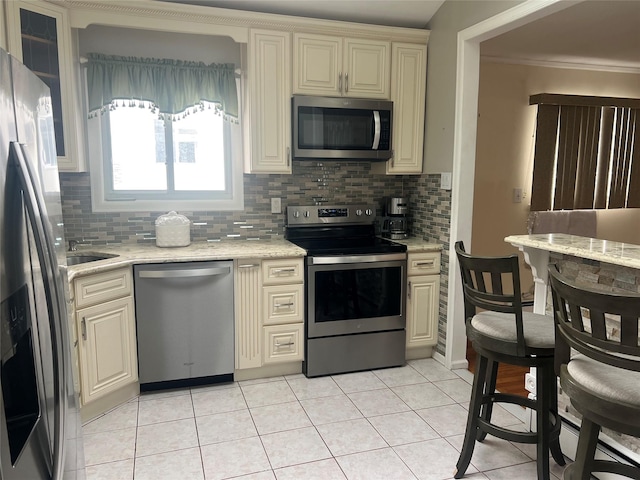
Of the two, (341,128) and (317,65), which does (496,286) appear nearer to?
(341,128)

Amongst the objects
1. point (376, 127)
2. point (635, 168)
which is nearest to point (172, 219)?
point (376, 127)

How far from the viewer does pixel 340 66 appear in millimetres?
3295

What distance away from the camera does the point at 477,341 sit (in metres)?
2.01

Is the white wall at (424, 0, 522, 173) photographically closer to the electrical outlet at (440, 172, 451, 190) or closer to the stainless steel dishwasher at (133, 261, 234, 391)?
the electrical outlet at (440, 172, 451, 190)

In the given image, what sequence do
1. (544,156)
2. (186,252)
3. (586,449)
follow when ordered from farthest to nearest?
1. (544,156)
2. (186,252)
3. (586,449)

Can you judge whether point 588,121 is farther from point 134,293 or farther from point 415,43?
point 134,293

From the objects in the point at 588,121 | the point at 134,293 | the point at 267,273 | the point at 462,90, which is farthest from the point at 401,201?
the point at 588,121

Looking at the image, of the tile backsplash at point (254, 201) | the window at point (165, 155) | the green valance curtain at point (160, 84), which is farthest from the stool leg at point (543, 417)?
the green valance curtain at point (160, 84)

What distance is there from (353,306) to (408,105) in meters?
1.49

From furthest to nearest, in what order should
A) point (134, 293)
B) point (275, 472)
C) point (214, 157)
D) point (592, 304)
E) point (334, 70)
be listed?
1. point (214, 157)
2. point (334, 70)
3. point (134, 293)
4. point (275, 472)
5. point (592, 304)

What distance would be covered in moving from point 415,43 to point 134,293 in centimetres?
253

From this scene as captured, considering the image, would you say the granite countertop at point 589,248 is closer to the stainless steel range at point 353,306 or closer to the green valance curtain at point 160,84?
the stainless steel range at point 353,306

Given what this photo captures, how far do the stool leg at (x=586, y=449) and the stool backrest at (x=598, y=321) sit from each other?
240mm

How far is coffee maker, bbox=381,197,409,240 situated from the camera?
3.64 metres
